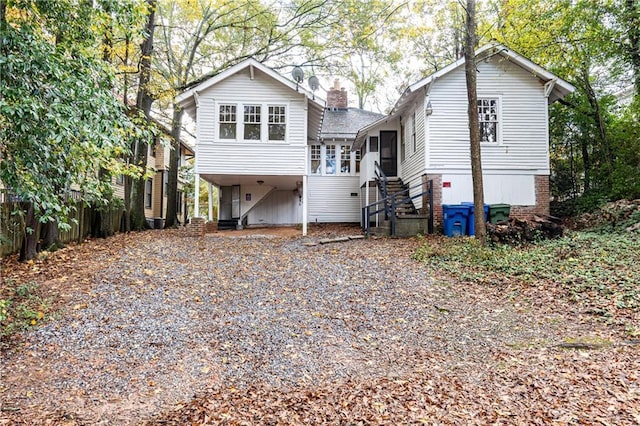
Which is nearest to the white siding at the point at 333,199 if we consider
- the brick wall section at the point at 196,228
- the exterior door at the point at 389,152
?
the exterior door at the point at 389,152

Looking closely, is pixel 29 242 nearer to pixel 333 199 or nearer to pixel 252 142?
pixel 252 142

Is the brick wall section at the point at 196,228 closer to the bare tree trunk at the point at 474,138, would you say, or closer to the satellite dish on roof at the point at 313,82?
the bare tree trunk at the point at 474,138

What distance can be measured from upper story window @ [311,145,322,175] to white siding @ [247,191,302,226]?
178 centimetres

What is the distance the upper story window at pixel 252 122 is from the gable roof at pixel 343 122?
19.4 ft

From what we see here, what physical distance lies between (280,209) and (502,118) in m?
10.6

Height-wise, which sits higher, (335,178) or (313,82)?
(313,82)

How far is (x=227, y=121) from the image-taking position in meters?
13.6

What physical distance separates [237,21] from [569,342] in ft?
57.8

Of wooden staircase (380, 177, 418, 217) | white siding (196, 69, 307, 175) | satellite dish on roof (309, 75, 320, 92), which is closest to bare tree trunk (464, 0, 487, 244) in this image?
wooden staircase (380, 177, 418, 217)

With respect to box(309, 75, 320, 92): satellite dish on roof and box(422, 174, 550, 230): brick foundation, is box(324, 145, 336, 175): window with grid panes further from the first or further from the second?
box(422, 174, 550, 230): brick foundation

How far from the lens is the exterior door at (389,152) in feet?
56.6

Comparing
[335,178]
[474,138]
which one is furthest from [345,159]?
[474,138]

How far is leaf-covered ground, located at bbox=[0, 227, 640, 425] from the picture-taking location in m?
3.39

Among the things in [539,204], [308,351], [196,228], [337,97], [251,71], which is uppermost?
[337,97]
